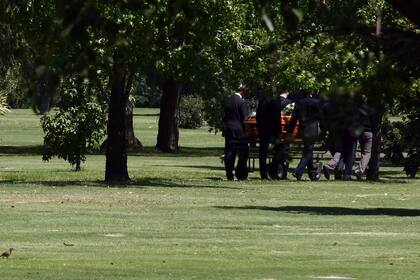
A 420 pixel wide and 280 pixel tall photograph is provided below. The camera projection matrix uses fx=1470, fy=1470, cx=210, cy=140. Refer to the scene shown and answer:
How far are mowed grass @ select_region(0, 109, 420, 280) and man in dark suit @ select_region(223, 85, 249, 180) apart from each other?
51cm

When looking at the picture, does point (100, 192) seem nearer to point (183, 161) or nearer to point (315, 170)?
point (315, 170)

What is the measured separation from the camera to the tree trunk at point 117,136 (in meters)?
28.9

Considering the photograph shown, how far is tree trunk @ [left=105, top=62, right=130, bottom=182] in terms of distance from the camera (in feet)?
94.7

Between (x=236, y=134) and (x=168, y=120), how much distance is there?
816 inches

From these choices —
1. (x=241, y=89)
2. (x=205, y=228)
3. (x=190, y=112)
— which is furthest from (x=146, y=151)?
(x=205, y=228)

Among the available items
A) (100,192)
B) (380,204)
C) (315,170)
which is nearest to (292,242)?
(380,204)

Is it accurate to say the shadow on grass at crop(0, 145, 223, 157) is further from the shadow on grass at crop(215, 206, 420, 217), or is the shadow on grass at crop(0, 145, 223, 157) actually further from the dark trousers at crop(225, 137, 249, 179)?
the shadow on grass at crop(215, 206, 420, 217)

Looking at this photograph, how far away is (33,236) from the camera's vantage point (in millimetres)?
16703

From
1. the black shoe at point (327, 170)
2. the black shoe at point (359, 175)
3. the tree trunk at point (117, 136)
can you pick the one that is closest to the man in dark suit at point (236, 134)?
the black shoe at point (327, 170)

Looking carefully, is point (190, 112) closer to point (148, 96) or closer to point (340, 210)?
point (148, 96)

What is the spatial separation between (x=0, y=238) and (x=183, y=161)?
2678 centimetres

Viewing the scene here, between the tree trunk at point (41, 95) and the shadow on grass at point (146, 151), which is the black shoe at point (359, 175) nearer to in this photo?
the shadow on grass at point (146, 151)

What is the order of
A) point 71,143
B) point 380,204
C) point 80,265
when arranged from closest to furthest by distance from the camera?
point 80,265 < point 380,204 < point 71,143

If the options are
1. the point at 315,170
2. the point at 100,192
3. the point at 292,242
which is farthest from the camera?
the point at 315,170
